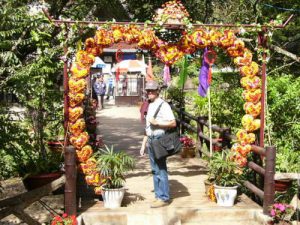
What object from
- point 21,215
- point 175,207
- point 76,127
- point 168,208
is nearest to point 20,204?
point 21,215

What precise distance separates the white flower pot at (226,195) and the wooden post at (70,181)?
7.43 feet

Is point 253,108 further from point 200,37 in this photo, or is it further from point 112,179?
point 112,179

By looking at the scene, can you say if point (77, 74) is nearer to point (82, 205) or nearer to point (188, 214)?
point (82, 205)

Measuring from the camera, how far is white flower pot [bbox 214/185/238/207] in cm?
760

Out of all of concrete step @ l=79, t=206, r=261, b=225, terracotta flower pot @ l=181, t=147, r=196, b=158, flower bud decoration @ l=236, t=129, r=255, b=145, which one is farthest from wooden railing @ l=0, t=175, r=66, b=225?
terracotta flower pot @ l=181, t=147, r=196, b=158

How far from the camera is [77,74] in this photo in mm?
7723

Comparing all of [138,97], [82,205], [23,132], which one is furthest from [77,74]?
[138,97]

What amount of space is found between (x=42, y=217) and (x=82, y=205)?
82 cm

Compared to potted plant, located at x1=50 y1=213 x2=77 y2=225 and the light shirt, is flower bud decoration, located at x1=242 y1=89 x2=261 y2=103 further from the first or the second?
potted plant, located at x1=50 y1=213 x2=77 y2=225

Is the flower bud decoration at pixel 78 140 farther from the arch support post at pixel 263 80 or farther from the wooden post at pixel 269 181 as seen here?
the arch support post at pixel 263 80

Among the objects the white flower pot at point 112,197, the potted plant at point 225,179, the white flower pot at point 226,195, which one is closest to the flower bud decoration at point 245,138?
the potted plant at point 225,179

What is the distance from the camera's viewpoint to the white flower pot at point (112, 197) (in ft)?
24.4

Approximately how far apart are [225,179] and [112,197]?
5.98ft

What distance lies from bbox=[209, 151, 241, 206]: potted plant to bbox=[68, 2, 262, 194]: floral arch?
13.4 inches
